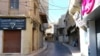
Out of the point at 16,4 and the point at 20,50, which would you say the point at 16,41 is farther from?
the point at 16,4

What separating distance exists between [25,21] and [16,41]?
2393 mm

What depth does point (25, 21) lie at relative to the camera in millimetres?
26047

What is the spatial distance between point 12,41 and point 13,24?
1.86 meters

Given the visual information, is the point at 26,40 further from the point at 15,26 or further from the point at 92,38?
the point at 92,38

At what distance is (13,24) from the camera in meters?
26.1

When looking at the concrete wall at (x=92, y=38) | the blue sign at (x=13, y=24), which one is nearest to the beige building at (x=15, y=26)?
the blue sign at (x=13, y=24)

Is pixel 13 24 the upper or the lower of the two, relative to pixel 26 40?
upper

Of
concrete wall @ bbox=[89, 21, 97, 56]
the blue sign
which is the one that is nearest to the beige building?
the blue sign

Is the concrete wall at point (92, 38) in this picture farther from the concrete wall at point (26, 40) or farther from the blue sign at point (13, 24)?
the blue sign at point (13, 24)

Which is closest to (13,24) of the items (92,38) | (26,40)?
(26,40)

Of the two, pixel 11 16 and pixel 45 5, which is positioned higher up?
pixel 45 5

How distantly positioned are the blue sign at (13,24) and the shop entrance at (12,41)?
19.6 inches

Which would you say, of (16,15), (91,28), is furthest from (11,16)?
(91,28)

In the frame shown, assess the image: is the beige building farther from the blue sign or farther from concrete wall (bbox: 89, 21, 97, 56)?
concrete wall (bbox: 89, 21, 97, 56)
